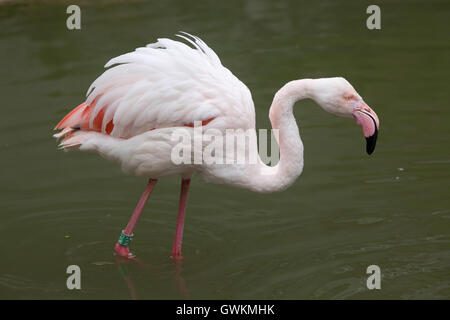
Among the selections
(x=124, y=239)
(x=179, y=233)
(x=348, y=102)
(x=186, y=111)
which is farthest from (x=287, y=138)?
(x=124, y=239)

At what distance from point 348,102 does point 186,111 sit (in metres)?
1.01

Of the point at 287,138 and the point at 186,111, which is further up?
the point at 186,111

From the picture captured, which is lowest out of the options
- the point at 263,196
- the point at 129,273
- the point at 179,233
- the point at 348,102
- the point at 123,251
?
the point at 129,273

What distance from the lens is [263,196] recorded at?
→ 19.2ft

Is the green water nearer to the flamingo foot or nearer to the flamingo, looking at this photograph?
the flamingo foot

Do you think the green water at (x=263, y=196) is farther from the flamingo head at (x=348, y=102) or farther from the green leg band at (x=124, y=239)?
the flamingo head at (x=348, y=102)

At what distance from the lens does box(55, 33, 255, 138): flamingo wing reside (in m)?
4.45

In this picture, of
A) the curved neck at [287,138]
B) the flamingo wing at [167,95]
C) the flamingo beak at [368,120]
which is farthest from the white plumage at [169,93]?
the flamingo beak at [368,120]

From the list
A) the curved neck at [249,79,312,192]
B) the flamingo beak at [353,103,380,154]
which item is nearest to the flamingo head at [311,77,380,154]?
the flamingo beak at [353,103,380,154]

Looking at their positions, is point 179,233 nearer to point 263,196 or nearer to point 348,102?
point 263,196

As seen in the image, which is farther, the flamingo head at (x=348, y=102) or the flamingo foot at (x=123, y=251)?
the flamingo foot at (x=123, y=251)

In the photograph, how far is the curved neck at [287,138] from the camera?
14.2ft

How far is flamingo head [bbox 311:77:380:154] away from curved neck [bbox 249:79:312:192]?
0.38 ft
